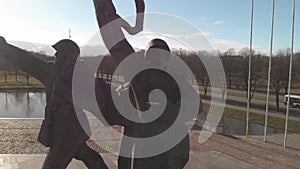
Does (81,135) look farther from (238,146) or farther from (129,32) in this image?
(238,146)

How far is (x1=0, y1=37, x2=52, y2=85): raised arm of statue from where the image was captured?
10.7 ft

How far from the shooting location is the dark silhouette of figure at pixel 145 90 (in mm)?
2975

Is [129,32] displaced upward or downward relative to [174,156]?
upward

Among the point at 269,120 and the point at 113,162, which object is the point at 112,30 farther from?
the point at 269,120

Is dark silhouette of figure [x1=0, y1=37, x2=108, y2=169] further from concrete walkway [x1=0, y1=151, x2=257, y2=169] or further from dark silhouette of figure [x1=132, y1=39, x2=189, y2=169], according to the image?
concrete walkway [x1=0, y1=151, x2=257, y2=169]

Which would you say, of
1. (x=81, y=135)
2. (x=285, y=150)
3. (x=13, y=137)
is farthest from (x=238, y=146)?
(x=81, y=135)

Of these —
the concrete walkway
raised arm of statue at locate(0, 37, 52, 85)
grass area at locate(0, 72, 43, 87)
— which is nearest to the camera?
raised arm of statue at locate(0, 37, 52, 85)

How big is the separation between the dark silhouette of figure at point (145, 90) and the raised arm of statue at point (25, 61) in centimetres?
79

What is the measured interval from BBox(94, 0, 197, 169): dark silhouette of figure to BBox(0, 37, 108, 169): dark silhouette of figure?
435mm

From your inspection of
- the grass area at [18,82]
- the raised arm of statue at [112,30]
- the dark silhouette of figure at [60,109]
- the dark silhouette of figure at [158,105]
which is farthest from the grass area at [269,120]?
the grass area at [18,82]

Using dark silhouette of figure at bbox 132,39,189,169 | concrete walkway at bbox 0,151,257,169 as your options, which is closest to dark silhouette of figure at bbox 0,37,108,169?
dark silhouette of figure at bbox 132,39,189,169

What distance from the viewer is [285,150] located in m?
11.4

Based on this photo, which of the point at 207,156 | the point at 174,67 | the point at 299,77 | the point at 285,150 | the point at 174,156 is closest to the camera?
the point at 174,156

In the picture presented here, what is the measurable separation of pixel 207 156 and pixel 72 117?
6973 millimetres
